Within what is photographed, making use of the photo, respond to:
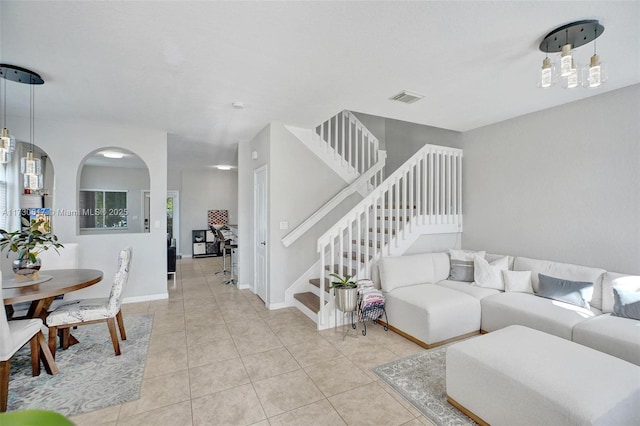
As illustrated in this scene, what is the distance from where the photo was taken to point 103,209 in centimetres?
737

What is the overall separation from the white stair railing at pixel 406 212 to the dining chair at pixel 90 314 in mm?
2189

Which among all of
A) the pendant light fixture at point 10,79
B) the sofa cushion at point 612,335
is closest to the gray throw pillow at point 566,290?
the sofa cushion at point 612,335

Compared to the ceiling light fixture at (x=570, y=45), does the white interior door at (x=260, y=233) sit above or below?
below

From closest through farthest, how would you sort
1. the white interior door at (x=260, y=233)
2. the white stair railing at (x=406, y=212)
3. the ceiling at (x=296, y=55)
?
the ceiling at (x=296, y=55), the white stair railing at (x=406, y=212), the white interior door at (x=260, y=233)

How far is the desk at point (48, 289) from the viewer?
2451 mm

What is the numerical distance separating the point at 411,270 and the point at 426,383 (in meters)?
1.58

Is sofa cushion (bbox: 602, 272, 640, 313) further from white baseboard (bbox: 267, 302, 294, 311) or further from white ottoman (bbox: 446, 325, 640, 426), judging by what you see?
white baseboard (bbox: 267, 302, 294, 311)

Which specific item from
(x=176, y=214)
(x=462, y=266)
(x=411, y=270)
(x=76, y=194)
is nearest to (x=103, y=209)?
(x=176, y=214)

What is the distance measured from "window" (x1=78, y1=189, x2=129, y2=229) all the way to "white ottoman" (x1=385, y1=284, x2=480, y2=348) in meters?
6.07

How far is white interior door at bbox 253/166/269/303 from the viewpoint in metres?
4.69

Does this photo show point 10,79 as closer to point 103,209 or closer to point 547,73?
point 547,73

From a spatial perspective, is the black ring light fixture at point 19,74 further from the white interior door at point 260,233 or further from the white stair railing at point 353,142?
the white stair railing at point 353,142

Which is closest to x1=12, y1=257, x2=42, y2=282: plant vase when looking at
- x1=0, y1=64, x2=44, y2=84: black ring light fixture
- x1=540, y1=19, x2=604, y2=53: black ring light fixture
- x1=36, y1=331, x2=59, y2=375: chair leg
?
x1=36, y1=331, x2=59, y2=375: chair leg

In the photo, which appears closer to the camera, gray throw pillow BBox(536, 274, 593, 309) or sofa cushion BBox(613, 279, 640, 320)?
sofa cushion BBox(613, 279, 640, 320)
